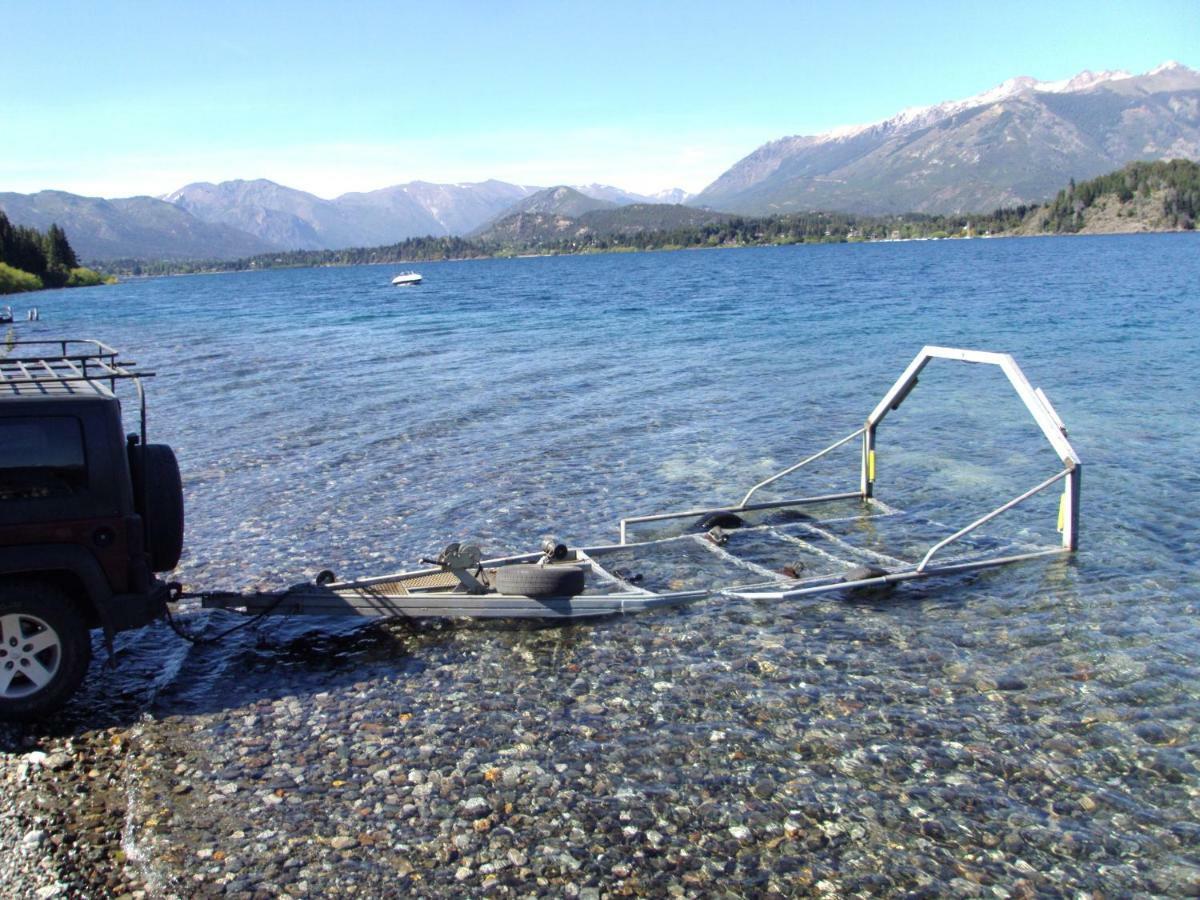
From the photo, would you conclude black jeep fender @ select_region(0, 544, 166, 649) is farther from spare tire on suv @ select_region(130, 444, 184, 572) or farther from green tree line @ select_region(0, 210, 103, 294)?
green tree line @ select_region(0, 210, 103, 294)

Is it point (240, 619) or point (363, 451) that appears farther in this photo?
point (363, 451)

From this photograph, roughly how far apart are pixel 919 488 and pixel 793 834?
39.6 feet

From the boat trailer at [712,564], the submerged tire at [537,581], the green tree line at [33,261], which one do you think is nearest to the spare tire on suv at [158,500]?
the boat trailer at [712,564]

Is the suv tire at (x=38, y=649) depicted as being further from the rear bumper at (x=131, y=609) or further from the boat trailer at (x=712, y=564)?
the boat trailer at (x=712, y=564)

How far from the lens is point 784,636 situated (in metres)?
10.9

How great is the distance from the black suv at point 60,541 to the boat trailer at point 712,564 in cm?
181

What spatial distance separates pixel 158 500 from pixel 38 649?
177cm

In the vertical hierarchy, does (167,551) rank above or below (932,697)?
above

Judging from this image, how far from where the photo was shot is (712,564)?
13.8 metres

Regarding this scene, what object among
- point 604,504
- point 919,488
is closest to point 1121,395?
point 919,488

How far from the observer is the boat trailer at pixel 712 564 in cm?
1100

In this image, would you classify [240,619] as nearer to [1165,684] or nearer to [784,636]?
[784,636]

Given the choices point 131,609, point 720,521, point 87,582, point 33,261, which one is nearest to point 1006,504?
point 720,521

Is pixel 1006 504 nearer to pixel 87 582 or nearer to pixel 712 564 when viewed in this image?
pixel 712 564
